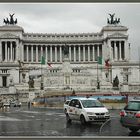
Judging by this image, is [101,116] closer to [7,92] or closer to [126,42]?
[7,92]

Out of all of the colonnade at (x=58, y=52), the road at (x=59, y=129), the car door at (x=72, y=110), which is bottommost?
the road at (x=59, y=129)

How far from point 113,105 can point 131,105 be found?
3221cm

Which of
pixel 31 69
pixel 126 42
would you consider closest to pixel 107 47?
pixel 126 42

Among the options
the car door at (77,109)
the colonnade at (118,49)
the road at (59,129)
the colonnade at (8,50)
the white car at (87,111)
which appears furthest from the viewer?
the colonnade at (118,49)

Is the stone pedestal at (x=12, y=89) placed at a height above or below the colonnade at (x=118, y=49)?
below

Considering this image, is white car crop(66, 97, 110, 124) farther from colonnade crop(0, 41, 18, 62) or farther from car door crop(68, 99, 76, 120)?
colonnade crop(0, 41, 18, 62)

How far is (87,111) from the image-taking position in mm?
22953

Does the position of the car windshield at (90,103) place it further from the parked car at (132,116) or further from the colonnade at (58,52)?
the colonnade at (58,52)

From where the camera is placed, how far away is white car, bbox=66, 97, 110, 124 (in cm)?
2291

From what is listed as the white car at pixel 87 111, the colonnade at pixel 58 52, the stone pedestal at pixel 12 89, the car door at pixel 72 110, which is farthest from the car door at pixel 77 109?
the colonnade at pixel 58 52

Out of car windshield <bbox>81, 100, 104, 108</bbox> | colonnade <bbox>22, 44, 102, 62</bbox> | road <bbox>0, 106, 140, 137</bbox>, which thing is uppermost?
colonnade <bbox>22, 44, 102, 62</bbox>

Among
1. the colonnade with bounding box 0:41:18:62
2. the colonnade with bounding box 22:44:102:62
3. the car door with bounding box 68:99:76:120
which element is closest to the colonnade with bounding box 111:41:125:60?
the colonnade with bounding box 22:44:102:62

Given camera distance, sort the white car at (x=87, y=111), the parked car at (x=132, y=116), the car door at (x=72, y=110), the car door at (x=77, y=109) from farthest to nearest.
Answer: the car door at (x=72, y=110) < the car door at (x=77, y=109) < the white car at (x=87, y=111) < the parked car at (x=132, y=116)

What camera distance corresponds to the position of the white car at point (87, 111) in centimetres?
2291
